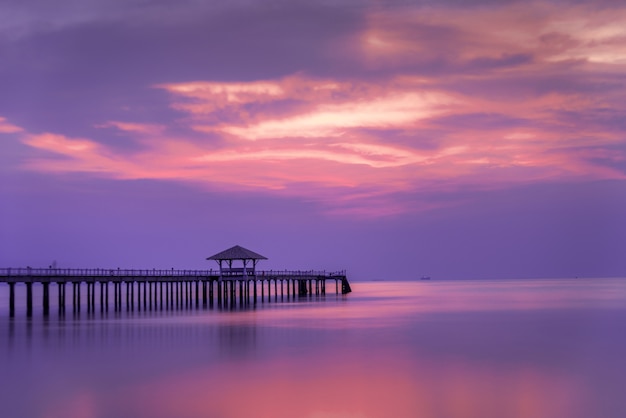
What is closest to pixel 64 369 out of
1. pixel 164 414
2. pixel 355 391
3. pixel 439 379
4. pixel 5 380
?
pixel 5 380

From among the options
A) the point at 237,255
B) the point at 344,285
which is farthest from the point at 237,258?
the point at 344,285

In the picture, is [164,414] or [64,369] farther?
[64,369]

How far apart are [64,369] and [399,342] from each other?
52.1 feet

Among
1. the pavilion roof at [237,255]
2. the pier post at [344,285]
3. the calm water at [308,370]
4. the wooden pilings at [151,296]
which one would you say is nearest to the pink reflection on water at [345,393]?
the calm water at [308,370]

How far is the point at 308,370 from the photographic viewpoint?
2602cm

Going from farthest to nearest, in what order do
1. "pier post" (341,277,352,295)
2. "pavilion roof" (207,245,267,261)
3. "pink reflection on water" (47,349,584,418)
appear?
"pier post" (341,277,352,295) → "pavilion roof" (207,245,267,261) → "pink reflection on water" (47,349,584,418)

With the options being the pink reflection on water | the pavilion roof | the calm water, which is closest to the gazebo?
the pavilion roof

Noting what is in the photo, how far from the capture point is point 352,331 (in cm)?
4041

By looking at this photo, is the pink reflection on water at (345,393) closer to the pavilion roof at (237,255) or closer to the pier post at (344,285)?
the pavilion roof at (237,255)

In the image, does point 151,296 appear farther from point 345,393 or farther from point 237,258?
point 345,393

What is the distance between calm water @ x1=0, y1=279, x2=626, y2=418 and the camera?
19828mm

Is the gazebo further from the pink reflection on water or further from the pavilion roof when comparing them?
the pink reflection on water

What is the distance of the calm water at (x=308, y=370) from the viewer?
781 inches

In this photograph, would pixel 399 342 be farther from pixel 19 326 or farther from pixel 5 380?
pixel 19 326
